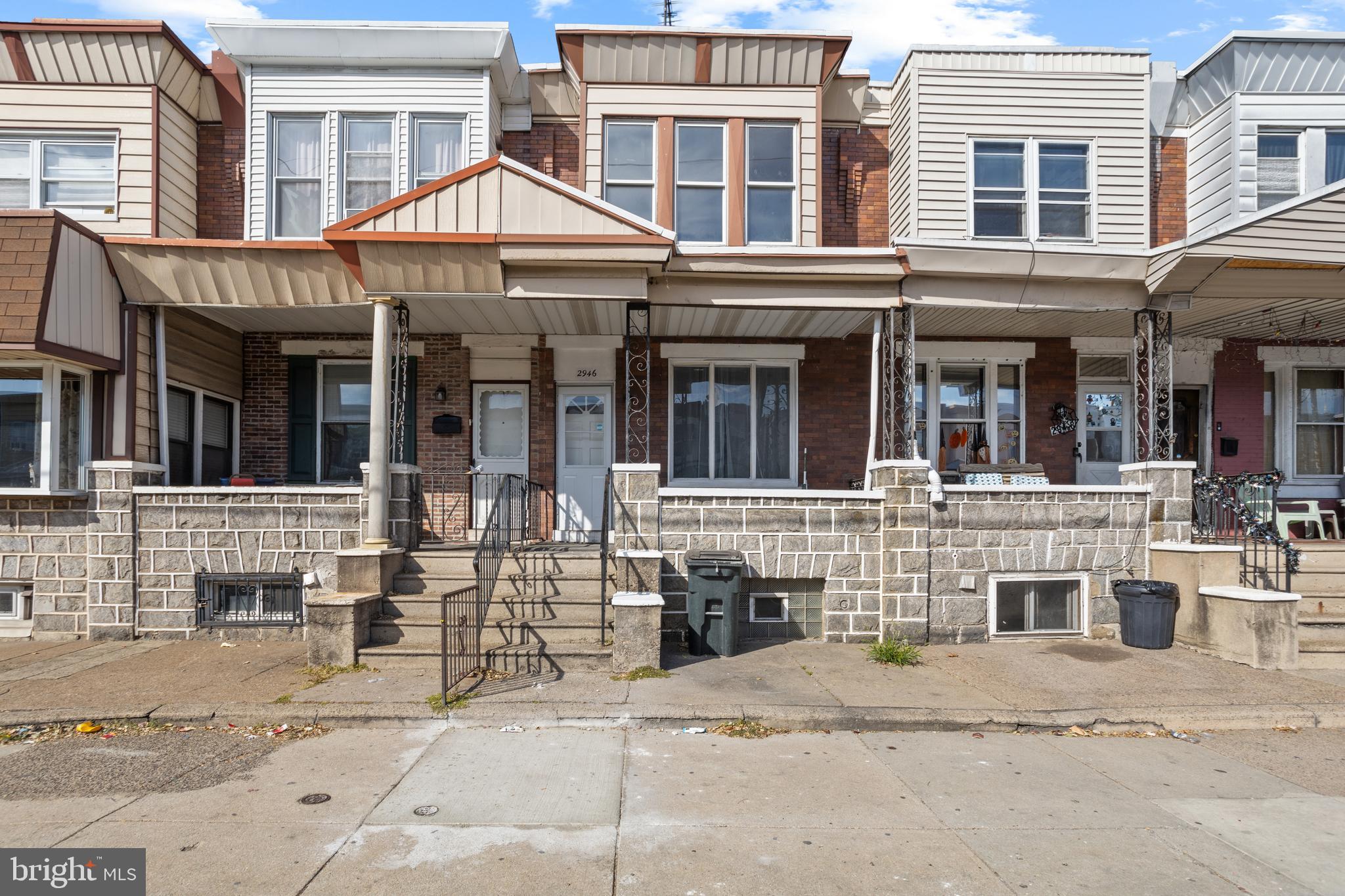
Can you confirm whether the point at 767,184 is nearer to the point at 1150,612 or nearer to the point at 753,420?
the point at 753,420

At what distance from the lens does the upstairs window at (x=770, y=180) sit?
464 inches

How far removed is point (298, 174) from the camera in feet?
38.1

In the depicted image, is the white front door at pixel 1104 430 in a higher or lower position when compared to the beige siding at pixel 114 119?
lower

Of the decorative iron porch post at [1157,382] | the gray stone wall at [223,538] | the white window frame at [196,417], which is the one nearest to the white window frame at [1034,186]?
the decorative iron porch post at [1157,382]

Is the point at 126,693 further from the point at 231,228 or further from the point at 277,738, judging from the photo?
the point at 231,228

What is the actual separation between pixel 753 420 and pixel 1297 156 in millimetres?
9002

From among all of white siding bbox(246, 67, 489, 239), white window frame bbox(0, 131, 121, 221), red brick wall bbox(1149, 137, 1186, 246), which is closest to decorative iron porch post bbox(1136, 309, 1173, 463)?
red brick wall bbox(1149, 137, 1186, 246)

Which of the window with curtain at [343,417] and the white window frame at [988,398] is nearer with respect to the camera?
the window with curtain at [343,417]

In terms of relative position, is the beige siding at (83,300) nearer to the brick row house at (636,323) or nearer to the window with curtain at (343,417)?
the brick row house at (636,323)

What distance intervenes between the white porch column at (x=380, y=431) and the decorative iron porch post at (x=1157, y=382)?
9.54 m

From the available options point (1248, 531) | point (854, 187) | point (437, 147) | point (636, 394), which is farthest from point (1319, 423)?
point (437, 147)

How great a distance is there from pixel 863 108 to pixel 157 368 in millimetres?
10749

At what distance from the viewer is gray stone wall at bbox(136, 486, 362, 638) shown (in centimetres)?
962

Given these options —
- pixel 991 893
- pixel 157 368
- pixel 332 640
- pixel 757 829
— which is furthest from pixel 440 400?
pixel 991 893
